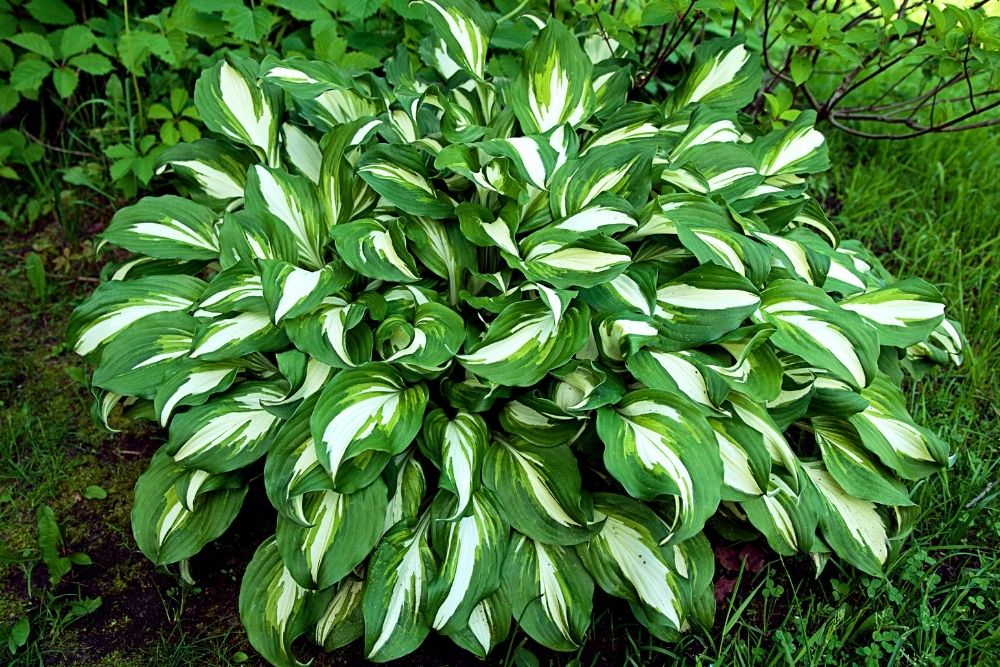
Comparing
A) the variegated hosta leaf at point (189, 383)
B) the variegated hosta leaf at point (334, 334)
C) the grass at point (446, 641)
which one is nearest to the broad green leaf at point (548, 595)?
the grass at point (446, 641)

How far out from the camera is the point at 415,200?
2.03 meters

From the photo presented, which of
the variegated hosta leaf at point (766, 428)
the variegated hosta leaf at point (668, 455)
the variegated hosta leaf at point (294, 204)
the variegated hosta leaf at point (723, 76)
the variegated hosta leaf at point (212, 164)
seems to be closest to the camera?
the variegated hosta leaf at point (668, 455)

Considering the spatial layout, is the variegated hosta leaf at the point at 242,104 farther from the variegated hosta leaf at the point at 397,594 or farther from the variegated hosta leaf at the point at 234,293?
the variegated hosta leaf at the point at 397,594

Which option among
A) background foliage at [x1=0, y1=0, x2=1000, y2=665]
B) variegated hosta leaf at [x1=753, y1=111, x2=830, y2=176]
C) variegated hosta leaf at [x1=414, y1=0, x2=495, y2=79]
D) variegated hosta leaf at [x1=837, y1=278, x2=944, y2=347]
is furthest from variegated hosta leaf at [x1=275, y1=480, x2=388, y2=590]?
variegated hosta leaf at [x1=753, y1=111, x2=830, y2=176]

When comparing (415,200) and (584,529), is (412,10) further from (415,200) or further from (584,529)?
(584,529)

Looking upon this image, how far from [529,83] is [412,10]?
26.2 inches

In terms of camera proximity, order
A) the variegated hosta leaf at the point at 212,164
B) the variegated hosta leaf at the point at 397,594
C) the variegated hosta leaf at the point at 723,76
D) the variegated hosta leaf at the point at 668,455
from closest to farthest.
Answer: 1. the variegated hosta leaf at the point at 668,455
2. the variegated hosta leaf at the point at 397,594
3. the variegated hosta leaf at the point at 212,164
4. the variegated hosta leaf at the point at 723,76

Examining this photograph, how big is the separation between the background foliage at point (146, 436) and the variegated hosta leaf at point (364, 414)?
0.65m

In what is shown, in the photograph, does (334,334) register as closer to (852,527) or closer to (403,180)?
(403,180)

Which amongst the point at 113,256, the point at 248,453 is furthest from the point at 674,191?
the point at 113,256

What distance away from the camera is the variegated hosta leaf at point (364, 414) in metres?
1.67

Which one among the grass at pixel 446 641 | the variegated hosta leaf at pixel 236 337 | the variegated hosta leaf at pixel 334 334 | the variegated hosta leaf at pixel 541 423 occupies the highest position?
the variegated hosta leaf at pixel 334 334

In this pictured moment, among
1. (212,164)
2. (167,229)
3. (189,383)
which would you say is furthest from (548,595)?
(212,164)

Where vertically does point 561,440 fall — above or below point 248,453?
above
